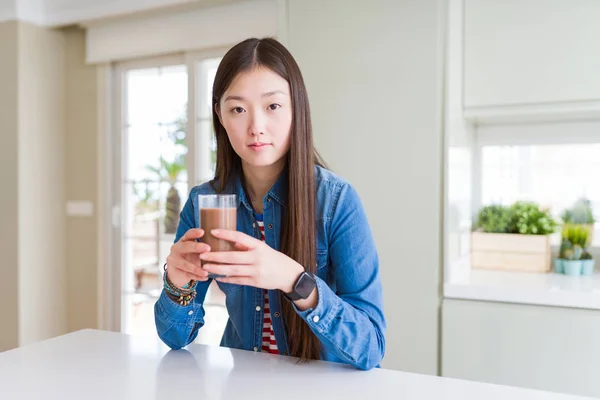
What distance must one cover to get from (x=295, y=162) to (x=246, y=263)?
0.98 feet

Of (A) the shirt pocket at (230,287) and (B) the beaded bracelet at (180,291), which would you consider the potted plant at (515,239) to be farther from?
(B) the beaded bracelet at (180,291)

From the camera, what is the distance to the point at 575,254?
239cm

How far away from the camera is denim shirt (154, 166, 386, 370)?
1059 millimetres

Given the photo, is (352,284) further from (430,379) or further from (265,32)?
(265,32)

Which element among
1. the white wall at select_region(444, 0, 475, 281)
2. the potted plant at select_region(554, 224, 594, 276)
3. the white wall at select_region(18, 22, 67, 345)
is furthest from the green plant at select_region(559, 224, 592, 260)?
the white wall at select_region(18, 22, 67, 345)

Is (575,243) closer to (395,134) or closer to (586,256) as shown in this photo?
(586,256)

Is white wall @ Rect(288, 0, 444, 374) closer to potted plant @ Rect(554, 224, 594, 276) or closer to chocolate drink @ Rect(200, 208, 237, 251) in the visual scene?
potted plant @ Rect(554, 224, 594, 276)

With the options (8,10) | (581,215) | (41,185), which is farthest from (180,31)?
(581,215)

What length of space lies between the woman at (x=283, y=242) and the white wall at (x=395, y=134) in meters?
0.97

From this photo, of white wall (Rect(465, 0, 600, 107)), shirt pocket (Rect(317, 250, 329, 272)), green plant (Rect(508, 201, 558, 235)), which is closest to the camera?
shirt pocket (Rect(317, 250, 329, 272))

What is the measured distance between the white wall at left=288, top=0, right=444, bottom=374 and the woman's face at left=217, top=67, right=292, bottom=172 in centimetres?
114

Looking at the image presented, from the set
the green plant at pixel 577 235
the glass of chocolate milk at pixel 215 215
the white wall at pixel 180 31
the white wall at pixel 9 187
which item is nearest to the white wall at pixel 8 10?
the white wall at pixel 9 187

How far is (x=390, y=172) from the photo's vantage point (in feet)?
7.32

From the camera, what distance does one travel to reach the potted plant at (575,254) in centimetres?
238
